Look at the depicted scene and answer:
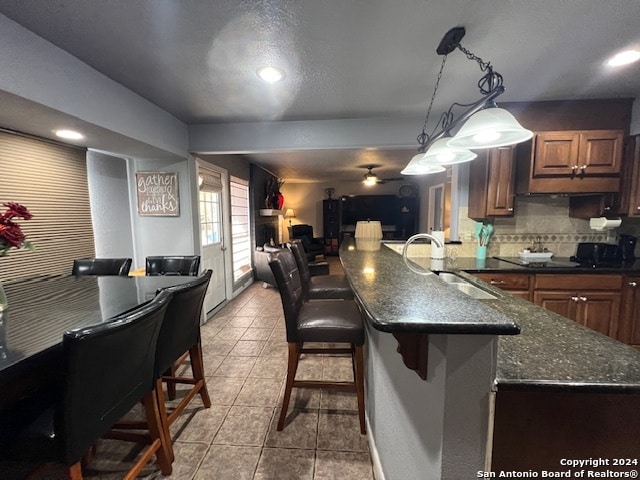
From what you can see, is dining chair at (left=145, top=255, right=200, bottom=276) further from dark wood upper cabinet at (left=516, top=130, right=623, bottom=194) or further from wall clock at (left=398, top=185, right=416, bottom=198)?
wall clock at (left=398, top=185, right=416, bottom=198)

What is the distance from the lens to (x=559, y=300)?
2.37m

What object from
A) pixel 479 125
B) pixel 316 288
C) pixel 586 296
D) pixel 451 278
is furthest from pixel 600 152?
pixel 316 288

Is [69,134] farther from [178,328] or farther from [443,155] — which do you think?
[443,155]

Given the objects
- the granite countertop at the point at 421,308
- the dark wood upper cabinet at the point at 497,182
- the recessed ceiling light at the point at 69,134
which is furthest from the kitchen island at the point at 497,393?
the recessed ceiling light at the point at 69,134

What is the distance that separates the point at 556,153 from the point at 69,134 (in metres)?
4.27

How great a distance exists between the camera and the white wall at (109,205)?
2.99 meters

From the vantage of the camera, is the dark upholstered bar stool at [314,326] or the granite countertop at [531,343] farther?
the dark upholstered bar stool at [314,326]

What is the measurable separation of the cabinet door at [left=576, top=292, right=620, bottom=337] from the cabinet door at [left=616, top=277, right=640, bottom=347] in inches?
2.0

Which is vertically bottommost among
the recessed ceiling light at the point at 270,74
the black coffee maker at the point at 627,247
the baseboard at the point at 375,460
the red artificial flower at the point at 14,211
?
the baseboard at the point at 375,460

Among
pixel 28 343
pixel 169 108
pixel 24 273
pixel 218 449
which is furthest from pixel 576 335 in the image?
pixel 24 273

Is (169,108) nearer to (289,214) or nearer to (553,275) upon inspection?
(553,275)

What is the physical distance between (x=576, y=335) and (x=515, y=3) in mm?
1568

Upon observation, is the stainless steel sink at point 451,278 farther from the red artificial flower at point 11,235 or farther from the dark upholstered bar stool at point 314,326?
the red artificial flower at point 11,235

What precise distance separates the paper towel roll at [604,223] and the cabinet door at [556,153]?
0.59 metres
